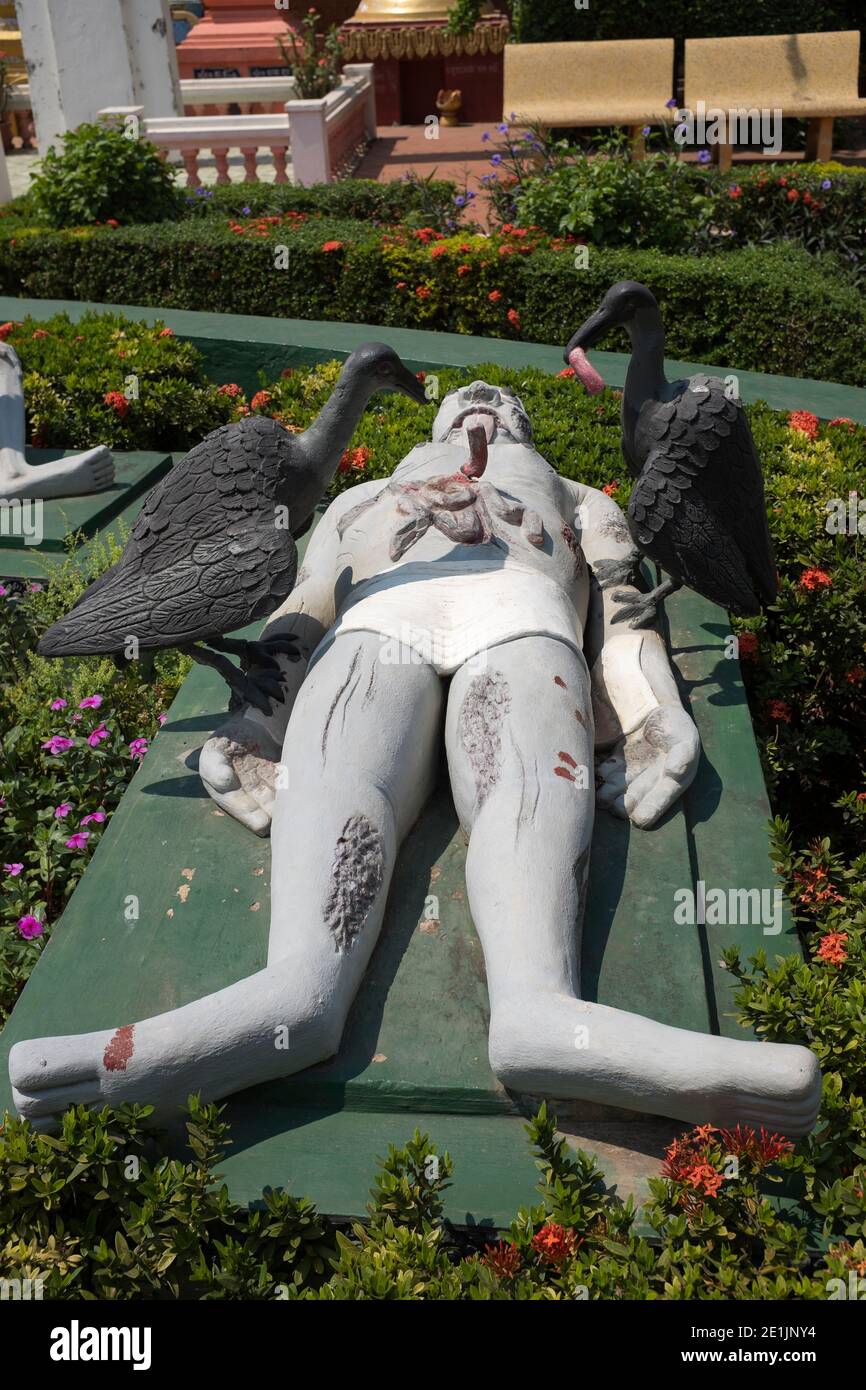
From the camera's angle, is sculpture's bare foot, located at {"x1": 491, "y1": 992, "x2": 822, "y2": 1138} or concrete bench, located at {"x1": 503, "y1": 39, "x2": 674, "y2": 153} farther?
concrete bench, located at {"x1": 503, "y1": 39, "x2": 674, "y2": 153}

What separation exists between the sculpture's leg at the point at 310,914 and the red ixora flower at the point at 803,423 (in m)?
2.84

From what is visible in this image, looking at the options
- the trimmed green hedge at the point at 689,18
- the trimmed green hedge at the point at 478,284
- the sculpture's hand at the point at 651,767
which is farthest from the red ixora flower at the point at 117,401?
the trimmed green hedge at the point at 689,18

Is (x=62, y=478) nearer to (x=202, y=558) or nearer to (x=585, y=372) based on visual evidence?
(x=202, y=558)

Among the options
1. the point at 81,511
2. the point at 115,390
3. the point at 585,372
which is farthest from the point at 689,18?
the point at 585,372

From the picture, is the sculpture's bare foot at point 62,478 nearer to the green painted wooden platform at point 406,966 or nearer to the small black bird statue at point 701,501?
the green painted wooden platform at point 406,966

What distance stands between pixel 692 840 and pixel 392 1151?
4.66ft

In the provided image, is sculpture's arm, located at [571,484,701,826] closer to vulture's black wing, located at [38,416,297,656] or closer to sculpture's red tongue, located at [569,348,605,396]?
sculpture's red tongue, located at [569,348,605,396]

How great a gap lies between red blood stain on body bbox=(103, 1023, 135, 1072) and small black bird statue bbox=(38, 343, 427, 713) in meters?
1.22

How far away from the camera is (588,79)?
45.2ft

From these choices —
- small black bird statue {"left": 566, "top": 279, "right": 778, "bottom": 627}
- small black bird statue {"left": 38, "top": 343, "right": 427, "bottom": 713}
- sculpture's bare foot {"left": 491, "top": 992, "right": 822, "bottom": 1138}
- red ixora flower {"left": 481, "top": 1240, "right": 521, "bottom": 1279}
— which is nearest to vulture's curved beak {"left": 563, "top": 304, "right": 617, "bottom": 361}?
small black bird statue {"left": 566, "top": 279, "right": 778, "bottom": 627}

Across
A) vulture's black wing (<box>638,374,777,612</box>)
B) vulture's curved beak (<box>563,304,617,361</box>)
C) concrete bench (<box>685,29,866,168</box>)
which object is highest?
concrete bench (<box>685,29,866,168</box>)

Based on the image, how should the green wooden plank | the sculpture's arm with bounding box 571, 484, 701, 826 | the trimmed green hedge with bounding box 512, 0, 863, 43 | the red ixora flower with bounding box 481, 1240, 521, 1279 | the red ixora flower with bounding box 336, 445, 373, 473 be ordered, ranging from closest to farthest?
the red ixora flower with bounding box 481, 1240, 521, 1279, the sculpture's arm with bounding box 571, 484, 701, 826, the red ixora flower with bounding box 336, 445, 373, 473, the green wooden plank, the trimmed green hedge with bounding box 512, 0, 863, 43

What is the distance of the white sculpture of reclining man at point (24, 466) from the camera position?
233 inches

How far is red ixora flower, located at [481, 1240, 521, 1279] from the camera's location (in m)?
2.48
